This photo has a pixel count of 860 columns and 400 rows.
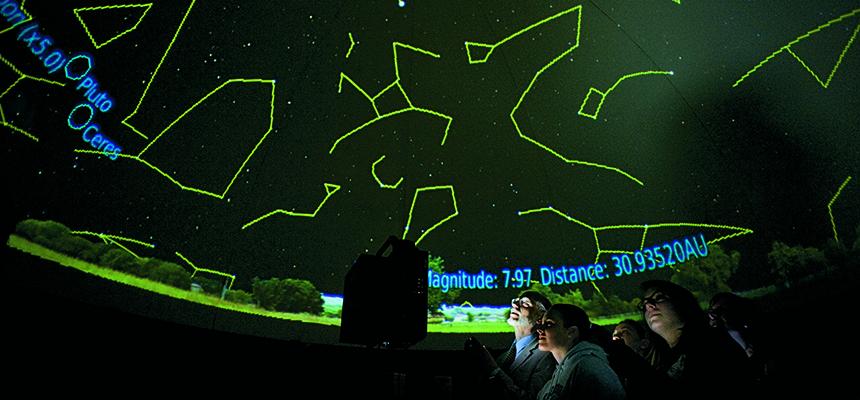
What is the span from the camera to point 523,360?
297 cm

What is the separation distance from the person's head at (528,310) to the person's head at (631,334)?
512mm

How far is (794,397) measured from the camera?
215 cm

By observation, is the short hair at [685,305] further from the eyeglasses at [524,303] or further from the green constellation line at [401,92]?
the green constellation line at [401,92]

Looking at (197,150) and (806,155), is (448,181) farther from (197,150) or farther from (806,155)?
(806,155)

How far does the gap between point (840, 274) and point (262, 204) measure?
7022 millimetres

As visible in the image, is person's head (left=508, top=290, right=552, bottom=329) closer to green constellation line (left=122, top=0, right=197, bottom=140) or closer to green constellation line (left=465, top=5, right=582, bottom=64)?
green constellation line (left=465, top=5, right=582, bottom=64)

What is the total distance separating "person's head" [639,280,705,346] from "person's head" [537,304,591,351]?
1.18ft

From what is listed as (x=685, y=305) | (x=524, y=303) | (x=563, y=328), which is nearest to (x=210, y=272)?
(x=524, y=303)

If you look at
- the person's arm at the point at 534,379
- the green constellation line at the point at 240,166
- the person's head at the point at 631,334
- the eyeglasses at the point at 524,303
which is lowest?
the person's arm at the point at 534,379

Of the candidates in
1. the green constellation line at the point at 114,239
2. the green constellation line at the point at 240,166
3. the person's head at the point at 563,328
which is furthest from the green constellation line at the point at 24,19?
the person's head at the point at 563,328

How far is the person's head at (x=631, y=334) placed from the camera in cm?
269

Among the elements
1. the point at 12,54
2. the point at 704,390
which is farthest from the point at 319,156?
the point at 704,390

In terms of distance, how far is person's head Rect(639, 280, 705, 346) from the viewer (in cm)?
210

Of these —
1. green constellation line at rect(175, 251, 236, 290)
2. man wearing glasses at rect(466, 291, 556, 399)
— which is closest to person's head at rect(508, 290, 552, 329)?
man wearing glasses at rect(466, 291, 556, 399)
